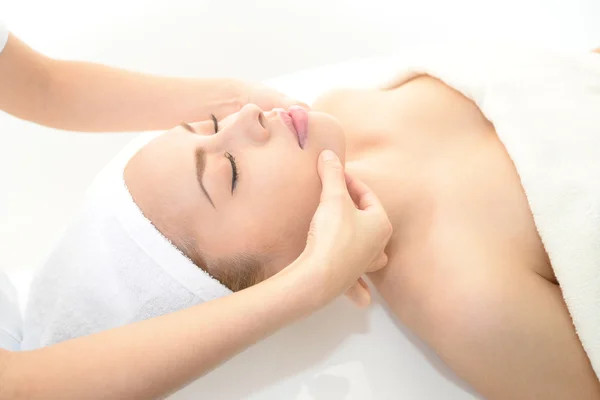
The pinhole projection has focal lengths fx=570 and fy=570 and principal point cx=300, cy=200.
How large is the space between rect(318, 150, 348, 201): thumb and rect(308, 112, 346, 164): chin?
0.07 ft

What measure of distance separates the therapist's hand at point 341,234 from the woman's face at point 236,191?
0.07m

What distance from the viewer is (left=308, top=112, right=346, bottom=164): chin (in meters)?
0.96

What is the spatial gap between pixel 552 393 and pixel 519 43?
27.3 inches

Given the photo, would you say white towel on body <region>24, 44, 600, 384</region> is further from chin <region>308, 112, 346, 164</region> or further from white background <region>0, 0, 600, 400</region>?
white background <region>0, 0, 600, 400</region>

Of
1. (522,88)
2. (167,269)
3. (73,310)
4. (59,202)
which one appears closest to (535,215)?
(522,88)

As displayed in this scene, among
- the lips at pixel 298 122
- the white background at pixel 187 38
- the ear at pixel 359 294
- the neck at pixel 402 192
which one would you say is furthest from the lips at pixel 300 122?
the white background at pixel 187 38

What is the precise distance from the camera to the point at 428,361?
39.9 inches

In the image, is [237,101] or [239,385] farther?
[237,101]

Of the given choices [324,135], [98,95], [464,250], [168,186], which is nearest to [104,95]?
[98,95]

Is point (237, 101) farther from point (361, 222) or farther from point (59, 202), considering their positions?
point (59, 202)

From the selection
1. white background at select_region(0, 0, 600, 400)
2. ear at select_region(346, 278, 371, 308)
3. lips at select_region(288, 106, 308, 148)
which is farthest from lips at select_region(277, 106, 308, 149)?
white background at select_region(0, 0, 600, 400)

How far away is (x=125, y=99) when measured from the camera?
125cm

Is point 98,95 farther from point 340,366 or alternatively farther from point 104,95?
point 340,366

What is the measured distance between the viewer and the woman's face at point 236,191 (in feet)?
2.98
